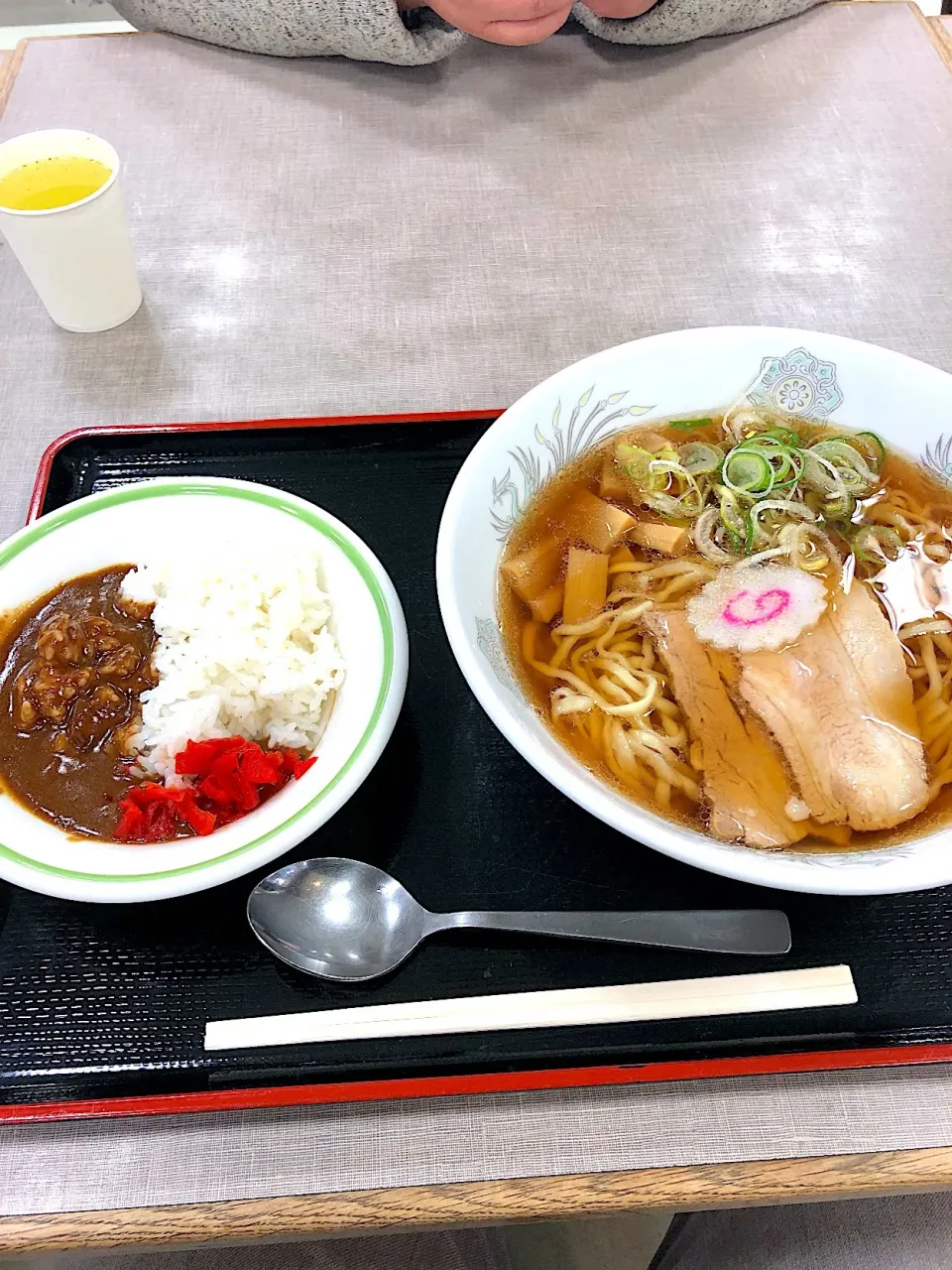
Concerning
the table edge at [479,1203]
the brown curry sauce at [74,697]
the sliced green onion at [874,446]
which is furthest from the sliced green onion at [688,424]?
the table edge at [479,1203]

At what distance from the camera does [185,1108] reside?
3.04 ft

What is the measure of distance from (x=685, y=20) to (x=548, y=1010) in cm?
224

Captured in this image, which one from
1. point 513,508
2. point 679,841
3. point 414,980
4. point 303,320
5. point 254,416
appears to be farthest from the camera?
point 303,320

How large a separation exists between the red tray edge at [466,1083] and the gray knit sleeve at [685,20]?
87.6 inches

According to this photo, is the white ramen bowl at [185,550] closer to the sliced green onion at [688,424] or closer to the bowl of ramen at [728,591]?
the bowl of ramen at [728,591]

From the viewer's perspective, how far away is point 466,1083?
941mm

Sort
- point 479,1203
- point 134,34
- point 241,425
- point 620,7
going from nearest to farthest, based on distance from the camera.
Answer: point 479,1203 < point 241,425 < point 620,7 < point 134,34

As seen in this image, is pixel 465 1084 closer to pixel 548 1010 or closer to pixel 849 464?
pixel 548 1010

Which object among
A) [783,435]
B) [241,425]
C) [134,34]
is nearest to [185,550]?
[241,425]

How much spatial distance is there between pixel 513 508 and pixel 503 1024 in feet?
2.14

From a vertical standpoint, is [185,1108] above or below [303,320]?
below

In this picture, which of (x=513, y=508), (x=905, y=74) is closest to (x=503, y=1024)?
(x=513, y=508)

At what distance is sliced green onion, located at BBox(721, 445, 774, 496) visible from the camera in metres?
1.33

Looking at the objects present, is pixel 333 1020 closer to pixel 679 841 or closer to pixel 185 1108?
pixel 185 1108
